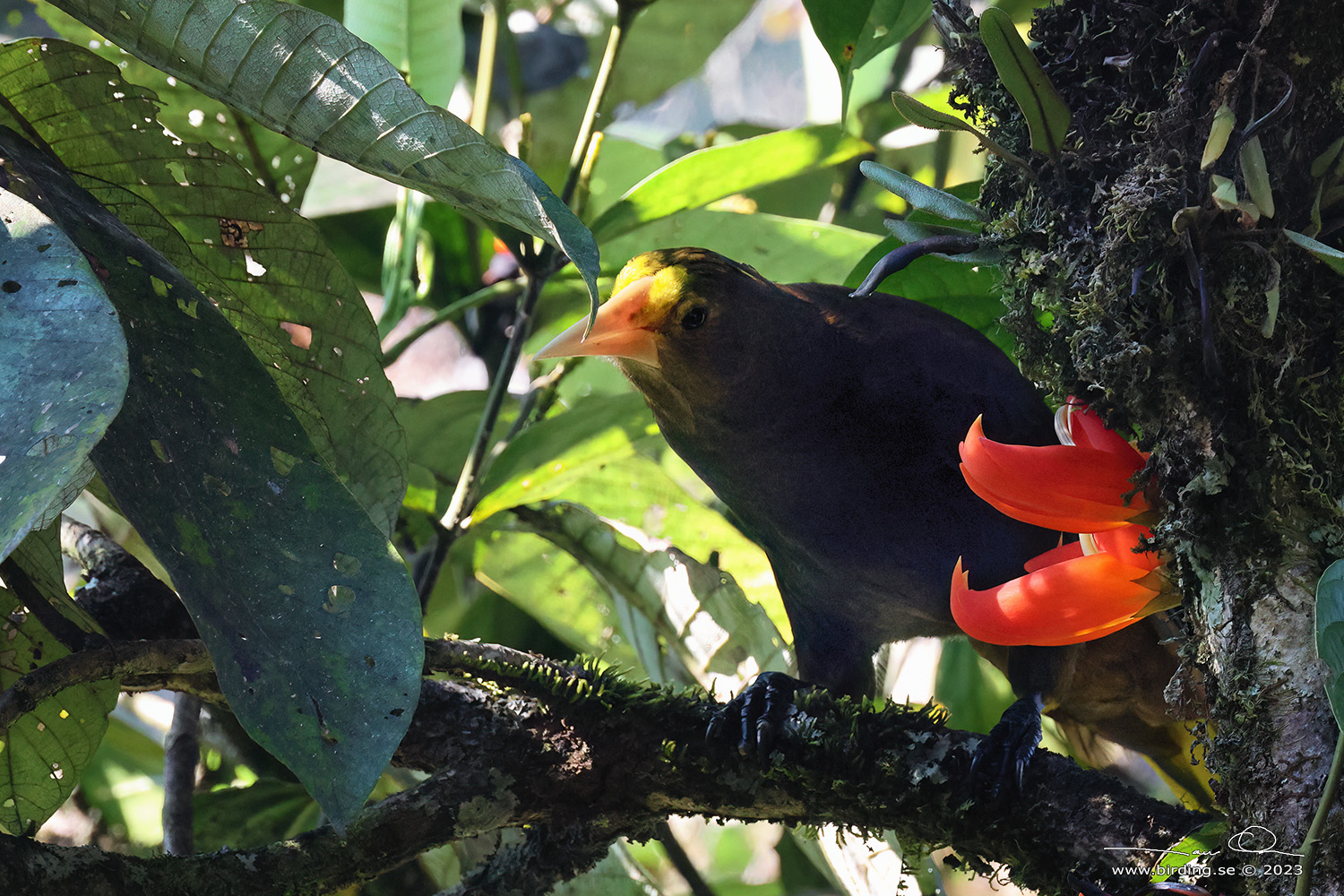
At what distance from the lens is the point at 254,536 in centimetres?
51

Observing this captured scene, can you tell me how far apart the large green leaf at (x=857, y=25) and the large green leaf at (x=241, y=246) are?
1.31ft

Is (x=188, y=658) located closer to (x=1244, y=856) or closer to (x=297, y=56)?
(x=297, y=56)

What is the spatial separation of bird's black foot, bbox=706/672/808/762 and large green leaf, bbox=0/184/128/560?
47 cm

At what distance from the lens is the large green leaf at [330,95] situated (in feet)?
1.53

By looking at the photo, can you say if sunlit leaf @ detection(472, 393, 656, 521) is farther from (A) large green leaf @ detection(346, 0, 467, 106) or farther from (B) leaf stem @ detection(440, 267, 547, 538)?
(A) large green leaf @ detection(346, 0, 467, 106)

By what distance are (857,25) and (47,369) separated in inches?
23.5

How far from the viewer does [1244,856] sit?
19.8 inches

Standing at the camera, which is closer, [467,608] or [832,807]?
[832,807]

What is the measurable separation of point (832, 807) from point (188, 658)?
1.52 ft

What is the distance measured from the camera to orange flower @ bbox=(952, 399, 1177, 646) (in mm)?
560

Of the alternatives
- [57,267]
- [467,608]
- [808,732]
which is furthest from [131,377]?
[467,608]

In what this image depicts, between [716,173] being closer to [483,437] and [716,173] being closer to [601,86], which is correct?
[601,86]

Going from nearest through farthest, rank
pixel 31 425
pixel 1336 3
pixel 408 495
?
1. pixel 31 425
2. pixel 1336 3
3. pixel 408 495

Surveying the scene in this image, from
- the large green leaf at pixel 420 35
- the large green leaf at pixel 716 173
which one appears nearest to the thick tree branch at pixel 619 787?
the large green leaf at pixel 716 173
